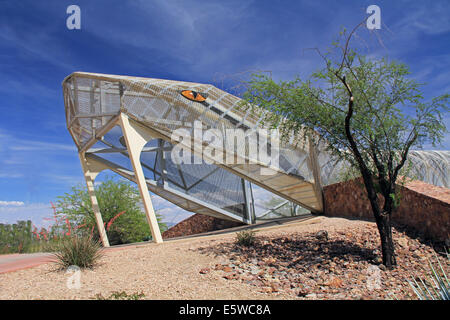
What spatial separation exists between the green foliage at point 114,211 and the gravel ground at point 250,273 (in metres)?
9.69

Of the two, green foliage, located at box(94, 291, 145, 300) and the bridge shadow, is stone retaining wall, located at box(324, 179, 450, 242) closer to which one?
the bridge shadow

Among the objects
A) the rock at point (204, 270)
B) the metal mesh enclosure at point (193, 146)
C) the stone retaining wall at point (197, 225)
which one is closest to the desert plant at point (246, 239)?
the rock at point (204, 270)

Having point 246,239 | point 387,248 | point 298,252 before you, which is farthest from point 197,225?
point 387,248

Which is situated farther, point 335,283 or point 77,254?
point 77,254

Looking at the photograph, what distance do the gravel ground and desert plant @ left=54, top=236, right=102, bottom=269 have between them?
202 mm

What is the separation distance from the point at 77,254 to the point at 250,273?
3.28 m

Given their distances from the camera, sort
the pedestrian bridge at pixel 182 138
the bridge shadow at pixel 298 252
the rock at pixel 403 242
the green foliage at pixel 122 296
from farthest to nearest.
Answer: the pedestrian bridge at pixel 182 138, the rock at pixel 403 242, the bridge shadow at pixel 298 252, the green foliage at pixel 122 296

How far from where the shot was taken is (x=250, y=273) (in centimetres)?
539

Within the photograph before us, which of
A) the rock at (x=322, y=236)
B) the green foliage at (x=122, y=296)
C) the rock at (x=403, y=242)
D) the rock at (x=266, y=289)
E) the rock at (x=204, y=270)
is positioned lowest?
the rock at (x=266, y=289)

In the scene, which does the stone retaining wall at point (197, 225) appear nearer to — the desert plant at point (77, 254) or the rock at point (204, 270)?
the rock at point (204, 270)

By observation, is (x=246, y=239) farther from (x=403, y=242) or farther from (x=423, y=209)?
(x=423, y=209)

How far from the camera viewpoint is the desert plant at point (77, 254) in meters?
5.51
